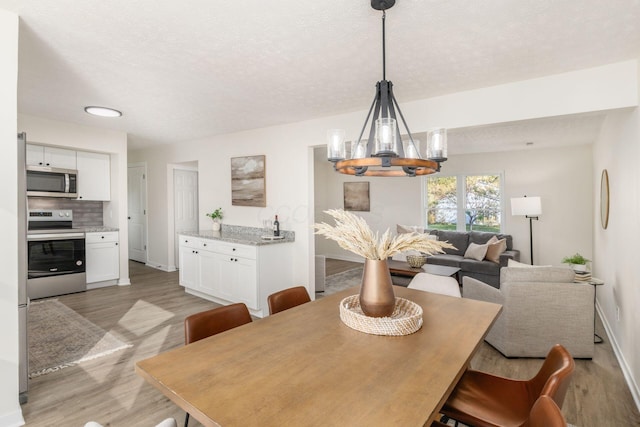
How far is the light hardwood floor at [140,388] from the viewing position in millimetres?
2199

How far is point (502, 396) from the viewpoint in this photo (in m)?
1.59

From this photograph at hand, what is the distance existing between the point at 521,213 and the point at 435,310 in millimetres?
4499

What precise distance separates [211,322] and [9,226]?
4.50 ft

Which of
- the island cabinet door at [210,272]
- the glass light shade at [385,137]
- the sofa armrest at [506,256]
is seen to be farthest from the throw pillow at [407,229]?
the glass light shade at [385,137]

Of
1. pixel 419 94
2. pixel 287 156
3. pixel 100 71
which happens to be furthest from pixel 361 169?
pixel 287 156

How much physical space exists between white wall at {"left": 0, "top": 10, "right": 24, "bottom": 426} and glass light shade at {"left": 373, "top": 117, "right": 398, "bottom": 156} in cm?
212

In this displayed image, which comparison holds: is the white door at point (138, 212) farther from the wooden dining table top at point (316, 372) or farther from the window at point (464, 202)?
the wooden dining table top at point (316, 372)

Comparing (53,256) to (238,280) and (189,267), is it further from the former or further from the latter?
(238,280)

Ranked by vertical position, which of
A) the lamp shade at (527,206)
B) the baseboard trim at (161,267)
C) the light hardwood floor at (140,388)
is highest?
the lamp shade at (527,206)

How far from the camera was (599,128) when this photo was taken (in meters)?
4.46

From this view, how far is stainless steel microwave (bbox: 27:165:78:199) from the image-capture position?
4.78 m

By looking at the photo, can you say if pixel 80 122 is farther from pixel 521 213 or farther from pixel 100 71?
pixel 521 213

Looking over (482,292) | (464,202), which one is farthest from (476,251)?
(482,292)

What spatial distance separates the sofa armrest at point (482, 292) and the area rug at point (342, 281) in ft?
7.57
